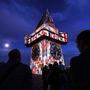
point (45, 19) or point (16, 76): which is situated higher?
point (45, 19)

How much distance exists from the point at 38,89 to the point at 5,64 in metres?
13.8

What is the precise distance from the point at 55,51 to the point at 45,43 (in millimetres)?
2808

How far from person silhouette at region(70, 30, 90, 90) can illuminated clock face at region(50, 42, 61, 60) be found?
51.8 m

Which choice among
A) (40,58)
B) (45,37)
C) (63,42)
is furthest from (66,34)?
(40,58)

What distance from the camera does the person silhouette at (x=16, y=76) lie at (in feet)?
13.0

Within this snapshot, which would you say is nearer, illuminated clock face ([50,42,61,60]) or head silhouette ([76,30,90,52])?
head silhouette ([76,30,90,52])

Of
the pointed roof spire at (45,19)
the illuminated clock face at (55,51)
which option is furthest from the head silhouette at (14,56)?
the pointed roof spire at (45,19)

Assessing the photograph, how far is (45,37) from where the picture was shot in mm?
57281

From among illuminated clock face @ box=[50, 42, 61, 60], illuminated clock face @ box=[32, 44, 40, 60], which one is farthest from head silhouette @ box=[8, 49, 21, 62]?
illuminated clock face @ box=[32, 44, 40, 60]

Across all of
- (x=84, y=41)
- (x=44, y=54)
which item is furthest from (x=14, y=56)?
(x=44, y=54)

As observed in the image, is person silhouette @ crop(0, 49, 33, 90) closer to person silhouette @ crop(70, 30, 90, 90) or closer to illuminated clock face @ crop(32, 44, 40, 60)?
person silhouette @ crop(70, 30, 90, 90)

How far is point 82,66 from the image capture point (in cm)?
285

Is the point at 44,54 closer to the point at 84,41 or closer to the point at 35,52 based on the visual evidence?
the point at 35,52

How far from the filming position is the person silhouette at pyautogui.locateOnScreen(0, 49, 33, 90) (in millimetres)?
3960
